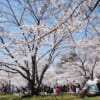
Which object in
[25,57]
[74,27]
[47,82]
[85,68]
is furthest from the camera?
[47,82]

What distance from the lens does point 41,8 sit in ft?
67.9

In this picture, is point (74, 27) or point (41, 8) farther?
point (41, 8)

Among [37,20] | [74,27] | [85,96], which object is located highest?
[37,20]

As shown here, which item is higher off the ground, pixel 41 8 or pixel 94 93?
pixel 41 8

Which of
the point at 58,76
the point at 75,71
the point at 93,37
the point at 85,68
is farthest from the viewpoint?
the point at 58,76

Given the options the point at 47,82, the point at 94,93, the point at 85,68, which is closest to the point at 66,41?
the point at 94,93

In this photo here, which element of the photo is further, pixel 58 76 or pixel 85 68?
pixel 58 76

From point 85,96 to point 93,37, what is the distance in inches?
179

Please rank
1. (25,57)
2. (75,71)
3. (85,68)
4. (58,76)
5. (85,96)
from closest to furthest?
(85,96), (25,57), (85,68), (75,71), (58,76)

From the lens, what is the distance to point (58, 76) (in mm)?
56688

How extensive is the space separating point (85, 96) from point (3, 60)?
911 cm

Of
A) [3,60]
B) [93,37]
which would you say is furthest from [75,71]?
[93,37]

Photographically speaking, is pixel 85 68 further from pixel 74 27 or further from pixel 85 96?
pixel 74 27

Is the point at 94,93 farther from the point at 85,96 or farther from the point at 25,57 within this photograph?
the point at 25,57
